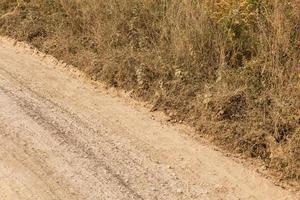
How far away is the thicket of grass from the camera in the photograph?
5496 millimetres

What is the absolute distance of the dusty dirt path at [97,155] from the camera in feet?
15.9

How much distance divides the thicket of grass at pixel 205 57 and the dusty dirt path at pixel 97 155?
299 mm

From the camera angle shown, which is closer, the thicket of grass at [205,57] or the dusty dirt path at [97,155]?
the dusty dirt path at [97,155]

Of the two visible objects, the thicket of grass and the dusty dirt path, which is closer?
the dusty dirt path

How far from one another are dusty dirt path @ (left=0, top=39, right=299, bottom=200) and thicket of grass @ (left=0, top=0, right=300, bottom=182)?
0.30m

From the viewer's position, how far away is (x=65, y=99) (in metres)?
6.28

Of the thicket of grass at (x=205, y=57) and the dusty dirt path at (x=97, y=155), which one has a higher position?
the thicket of grass at (x=205, y=57)

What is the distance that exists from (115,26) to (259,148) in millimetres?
2629

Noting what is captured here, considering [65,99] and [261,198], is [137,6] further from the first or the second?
[261,198]

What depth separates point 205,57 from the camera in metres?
6.32

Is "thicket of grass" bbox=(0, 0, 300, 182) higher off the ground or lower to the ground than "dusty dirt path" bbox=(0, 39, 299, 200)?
higher

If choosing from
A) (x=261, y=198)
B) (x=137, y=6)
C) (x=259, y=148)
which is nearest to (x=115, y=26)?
(x=137, y=6)

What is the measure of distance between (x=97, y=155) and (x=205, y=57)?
1.83 meters

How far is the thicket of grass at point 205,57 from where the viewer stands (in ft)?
18.0
